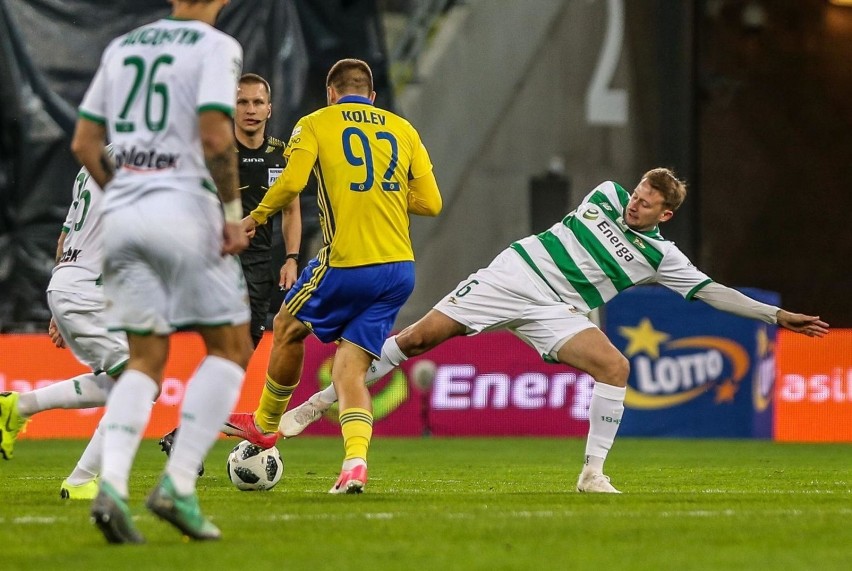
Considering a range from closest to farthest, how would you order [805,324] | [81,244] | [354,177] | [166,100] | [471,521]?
[166,100] → [471,521] → [354,177] → [81,244] → [805,324]

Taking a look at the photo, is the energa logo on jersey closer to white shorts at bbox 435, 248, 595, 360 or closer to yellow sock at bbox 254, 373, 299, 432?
white shorts at bbox 435, 248, 595, 360

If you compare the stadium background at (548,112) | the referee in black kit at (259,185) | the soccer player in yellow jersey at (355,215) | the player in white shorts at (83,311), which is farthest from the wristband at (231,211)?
the stadium background at (548,112)

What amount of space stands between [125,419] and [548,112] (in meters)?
17.6

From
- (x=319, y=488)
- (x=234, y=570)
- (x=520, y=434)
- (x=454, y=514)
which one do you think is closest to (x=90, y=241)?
(x=319, y=488)

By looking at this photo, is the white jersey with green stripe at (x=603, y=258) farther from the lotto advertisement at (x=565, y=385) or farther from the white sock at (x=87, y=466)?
the lotto advertisement at (x=565, y=385)

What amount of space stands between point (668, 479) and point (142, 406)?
4.55m

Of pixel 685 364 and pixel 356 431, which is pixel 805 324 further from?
pixel 685 364

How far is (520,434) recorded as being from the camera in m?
15.5

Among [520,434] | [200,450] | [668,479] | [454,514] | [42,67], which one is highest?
[42,67]

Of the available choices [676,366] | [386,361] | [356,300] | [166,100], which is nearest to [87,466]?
[356,300]

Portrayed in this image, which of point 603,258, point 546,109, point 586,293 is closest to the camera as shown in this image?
point 603,258

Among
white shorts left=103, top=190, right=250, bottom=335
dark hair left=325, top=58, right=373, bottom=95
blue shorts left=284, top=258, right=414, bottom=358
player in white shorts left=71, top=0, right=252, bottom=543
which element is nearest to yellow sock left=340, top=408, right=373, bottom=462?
blue shorts left=284, top=258, right=414, bottom=358

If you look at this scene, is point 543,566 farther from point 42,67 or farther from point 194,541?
point 42,67

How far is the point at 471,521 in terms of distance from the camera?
6418mm
